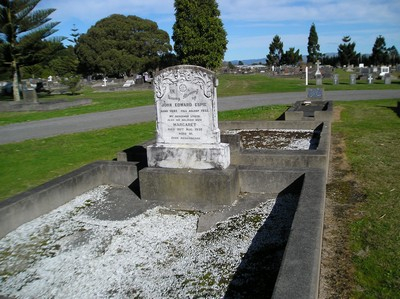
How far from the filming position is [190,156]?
5.34 meters

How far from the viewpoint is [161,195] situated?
5.25 meters

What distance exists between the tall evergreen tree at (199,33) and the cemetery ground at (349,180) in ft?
97.1

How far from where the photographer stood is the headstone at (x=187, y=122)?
5180mm

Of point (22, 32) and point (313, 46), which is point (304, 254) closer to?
point (22, 32)

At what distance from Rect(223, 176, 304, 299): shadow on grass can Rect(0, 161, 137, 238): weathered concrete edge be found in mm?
2678

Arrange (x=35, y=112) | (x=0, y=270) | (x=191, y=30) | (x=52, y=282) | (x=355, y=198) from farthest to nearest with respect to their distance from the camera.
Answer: (x=191, y=30), (x=35, y=112), (x=355, y=198), (x=0, y=270), (x=52, y=282)

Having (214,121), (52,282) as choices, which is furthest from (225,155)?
(52,282)

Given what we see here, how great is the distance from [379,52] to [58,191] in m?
70.8

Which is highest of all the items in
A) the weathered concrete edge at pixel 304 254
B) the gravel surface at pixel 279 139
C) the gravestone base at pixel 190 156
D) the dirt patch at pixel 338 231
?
the gravestone base at pixel 190 156

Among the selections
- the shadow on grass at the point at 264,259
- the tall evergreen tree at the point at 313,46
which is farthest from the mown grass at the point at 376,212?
the tall evergreen tree at the point at 313,46

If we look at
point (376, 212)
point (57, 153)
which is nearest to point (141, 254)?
point (376, 212)

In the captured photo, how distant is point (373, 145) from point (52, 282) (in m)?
7.41

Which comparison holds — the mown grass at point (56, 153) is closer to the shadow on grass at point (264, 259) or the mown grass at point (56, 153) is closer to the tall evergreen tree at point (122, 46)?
the shadow on grass at point (264, 259)

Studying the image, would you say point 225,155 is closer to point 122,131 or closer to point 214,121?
point 214,121
